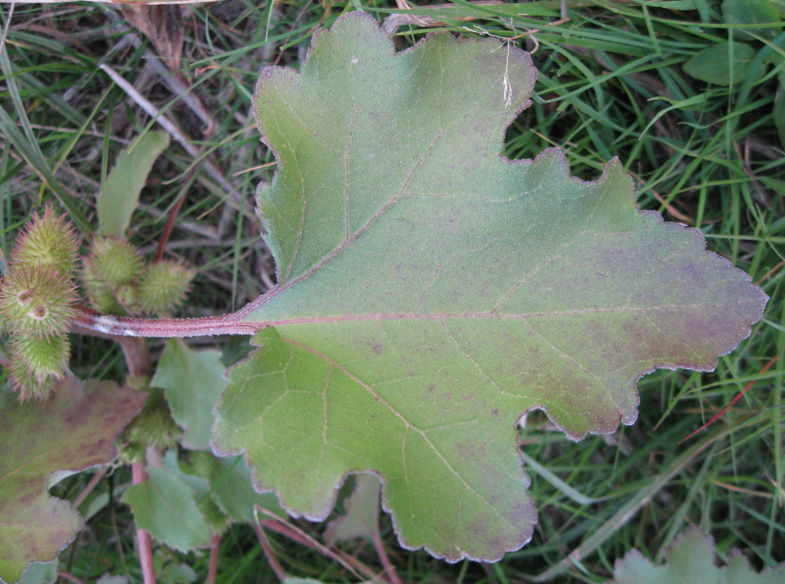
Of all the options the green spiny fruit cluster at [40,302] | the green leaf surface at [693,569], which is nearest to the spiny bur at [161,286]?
the green spiny fruit cluster at [40,302]

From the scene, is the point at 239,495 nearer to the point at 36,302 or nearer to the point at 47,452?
the point at 47,452

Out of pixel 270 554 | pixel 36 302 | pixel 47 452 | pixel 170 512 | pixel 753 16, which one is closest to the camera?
pixel 36 302

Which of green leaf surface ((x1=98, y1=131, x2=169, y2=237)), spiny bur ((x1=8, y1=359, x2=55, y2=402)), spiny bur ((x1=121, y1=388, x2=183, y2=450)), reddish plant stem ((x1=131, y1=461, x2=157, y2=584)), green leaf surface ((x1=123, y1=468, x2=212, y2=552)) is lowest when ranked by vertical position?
reddish plant stem ((x1=131, y1=461, x2=157, y2=584))

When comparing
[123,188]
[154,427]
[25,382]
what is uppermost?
[123,188]

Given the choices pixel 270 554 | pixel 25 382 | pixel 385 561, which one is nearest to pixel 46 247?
pixel 25 382

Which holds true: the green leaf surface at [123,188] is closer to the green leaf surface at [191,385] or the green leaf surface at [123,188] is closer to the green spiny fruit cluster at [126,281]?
the green spiny fruit cluster at [126,281]

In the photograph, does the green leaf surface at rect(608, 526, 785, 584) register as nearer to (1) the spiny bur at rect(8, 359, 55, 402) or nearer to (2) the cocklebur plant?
(2) the cocklebur plant

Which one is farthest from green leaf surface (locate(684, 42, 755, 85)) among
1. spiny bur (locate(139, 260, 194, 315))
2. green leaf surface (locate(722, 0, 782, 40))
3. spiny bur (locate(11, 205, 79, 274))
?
spiny bur (locate(11, 205, 79, 274))
